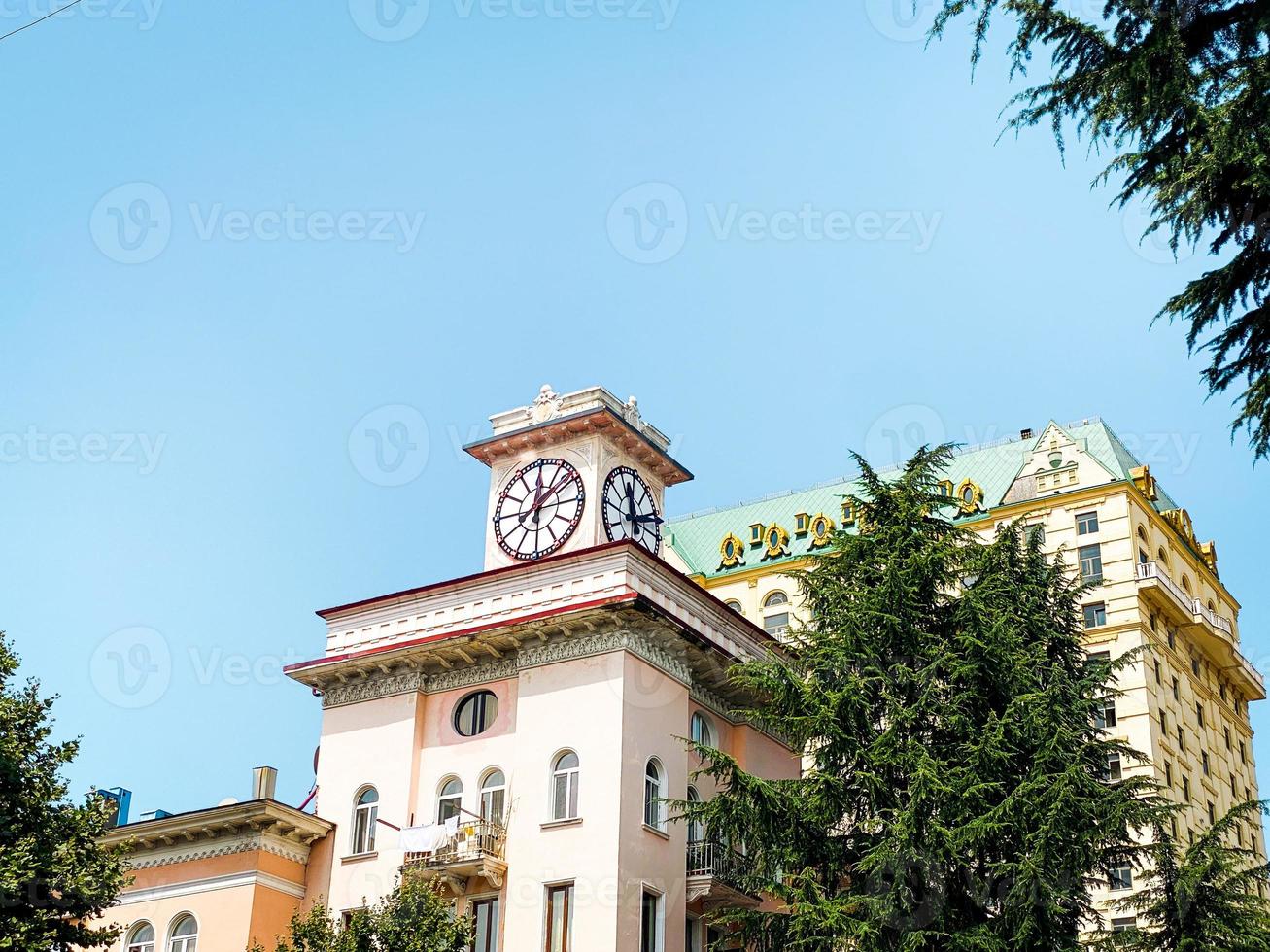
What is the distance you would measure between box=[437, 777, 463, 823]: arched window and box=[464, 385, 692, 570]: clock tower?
5783 mm

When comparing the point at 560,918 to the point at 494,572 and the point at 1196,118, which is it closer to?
the point at 494,572

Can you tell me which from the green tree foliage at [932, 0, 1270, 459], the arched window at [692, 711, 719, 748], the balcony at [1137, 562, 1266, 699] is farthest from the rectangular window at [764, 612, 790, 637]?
the green tree foliage at [932, 0, 1270, 459]

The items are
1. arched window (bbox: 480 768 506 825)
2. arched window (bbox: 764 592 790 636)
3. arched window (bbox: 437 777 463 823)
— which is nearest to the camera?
arched window (bbox: 480 768 506 825)

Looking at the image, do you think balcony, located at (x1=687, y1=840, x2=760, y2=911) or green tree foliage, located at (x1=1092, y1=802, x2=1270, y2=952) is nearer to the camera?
green tree foliage, located at (x1=1092, y1=802, x2=1270, y2=952)

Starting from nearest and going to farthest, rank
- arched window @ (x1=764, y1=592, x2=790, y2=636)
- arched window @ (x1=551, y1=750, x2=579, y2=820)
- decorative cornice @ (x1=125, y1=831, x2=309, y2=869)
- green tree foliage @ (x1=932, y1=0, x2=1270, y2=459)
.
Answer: green tree foliage @ (x1=932, y1=0, x2=1270, y2=459) → arched window @ (x1=551, y1=750, x2=579, y2=820) → decorative cornice @ (x1=125, y1=831, x2=309, y2=869) → arched window @ (x1=764, y1=592, x2=790, y2=636)

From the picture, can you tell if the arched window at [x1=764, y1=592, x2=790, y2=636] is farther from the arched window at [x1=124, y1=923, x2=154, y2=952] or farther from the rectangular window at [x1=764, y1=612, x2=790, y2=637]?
the arched window at [x1=124, y1=923, x2=154, y2=952]

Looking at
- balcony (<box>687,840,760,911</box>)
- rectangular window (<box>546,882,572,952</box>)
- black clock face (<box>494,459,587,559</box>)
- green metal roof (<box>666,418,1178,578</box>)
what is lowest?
rectangular window (<box>546,882,572,952</box>)

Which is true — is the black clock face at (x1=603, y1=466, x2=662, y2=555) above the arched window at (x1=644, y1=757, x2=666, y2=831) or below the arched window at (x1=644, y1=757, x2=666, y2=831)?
above

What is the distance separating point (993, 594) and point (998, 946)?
22.7 feet

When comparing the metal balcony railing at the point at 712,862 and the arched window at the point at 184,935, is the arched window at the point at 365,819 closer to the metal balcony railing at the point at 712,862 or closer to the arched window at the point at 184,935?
the arched window at the point at 184,935

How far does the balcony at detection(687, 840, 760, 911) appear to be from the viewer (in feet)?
113

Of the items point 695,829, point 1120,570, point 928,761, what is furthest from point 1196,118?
point 1120,570

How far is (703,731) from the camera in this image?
37.8 metres

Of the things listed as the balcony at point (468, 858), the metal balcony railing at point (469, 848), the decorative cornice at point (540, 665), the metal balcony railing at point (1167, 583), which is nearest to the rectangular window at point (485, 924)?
the balcony at point (468, 858)
